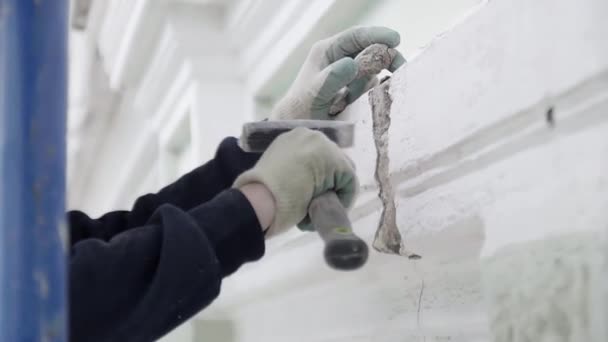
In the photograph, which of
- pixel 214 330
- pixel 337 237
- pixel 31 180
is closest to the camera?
pixel 31 180

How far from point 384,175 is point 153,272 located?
289mm

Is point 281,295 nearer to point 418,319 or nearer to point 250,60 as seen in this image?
point 418,319

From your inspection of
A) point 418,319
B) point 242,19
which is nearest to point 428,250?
point 418,319

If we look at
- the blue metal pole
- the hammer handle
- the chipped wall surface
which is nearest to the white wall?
the chipped wall surface

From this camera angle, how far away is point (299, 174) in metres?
0.65

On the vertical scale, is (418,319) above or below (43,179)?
below

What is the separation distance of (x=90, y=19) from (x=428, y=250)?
4.25 ft

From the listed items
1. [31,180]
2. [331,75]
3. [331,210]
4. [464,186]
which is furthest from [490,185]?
[31,180]

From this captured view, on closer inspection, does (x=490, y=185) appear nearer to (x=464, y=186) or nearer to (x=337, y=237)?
(x=464, y=186)

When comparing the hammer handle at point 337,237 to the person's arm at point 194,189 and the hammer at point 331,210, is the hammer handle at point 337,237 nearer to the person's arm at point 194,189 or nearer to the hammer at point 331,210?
the hammer at point 331,210

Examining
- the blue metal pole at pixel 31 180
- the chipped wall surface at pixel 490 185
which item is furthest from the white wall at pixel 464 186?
the blue metal pole at pixel 31 180

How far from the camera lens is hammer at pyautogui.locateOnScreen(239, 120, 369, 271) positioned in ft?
1.77

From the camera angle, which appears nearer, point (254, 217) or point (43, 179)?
point (43, 179)

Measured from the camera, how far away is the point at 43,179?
0.39 metres
